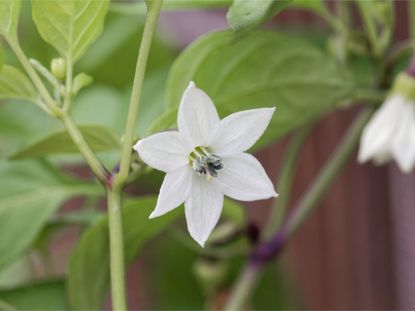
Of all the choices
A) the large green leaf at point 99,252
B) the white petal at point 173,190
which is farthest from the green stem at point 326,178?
the white petal at point 173,190

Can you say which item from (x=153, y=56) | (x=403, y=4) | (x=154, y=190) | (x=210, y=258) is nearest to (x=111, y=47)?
(x=153, y=56)

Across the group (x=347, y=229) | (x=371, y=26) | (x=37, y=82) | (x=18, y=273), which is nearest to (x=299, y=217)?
(x=371, y=26)

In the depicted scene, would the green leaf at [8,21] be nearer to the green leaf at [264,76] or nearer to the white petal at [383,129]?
the green leaf at [264,76]

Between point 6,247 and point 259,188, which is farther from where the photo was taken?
point 6,247

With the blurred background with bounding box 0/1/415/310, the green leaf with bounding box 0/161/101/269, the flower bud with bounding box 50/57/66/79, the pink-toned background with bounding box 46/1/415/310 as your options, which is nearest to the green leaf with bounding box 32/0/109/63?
the flower bud with bounding box 50/57/66/79

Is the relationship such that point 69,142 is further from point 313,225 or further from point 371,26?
point 313,225

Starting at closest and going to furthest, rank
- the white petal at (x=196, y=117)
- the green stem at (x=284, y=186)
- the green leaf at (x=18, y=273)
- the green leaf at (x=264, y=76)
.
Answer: the white petal at (x=196, y=117) < the green leaf at (x=264, y=76) < the green stem at (x=284, y=186) < the green leaf at (x=18, y=273)

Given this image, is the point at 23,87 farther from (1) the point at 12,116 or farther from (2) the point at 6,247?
(1) the point at 12,116
